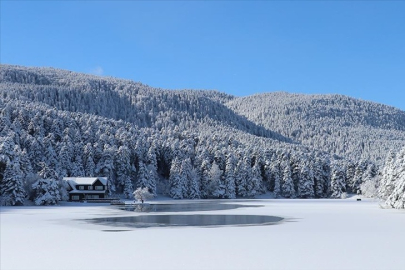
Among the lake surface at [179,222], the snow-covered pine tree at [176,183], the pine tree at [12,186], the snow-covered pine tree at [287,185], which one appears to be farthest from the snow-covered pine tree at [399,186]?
the snow-covered pine tree at [287,185]

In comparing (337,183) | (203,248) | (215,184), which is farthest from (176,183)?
(203,248)

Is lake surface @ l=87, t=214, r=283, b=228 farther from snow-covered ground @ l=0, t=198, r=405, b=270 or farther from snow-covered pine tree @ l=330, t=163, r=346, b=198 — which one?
snow-covered pine tree @ l=330, t=163, r=346, b=198

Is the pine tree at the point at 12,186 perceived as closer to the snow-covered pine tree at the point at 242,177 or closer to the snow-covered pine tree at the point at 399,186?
the snow-covered pine tree at the point at 399,186

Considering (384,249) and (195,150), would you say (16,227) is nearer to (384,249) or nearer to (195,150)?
(384,249)

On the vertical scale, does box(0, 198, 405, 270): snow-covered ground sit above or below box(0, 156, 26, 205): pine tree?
below

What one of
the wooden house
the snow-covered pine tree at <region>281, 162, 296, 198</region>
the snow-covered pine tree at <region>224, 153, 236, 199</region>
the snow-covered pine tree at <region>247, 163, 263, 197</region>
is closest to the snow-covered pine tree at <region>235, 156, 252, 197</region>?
the snow-covered pine tree at <region>247, 163, 263, 197</region>

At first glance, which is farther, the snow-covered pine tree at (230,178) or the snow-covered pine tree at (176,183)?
the snow-covered pine tree at (230,178)

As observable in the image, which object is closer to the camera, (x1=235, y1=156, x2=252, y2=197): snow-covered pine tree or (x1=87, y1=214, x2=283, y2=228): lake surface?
(x1=87, y1=214, x2=283, y2=228): lake surface

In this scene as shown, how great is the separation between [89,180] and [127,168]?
720 inches

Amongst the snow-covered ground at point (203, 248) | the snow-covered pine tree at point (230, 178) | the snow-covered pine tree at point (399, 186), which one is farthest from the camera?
the snow-covered pine tree at point (230, 178)

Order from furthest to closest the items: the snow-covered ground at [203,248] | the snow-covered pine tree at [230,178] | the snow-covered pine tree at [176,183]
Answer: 1. the snow-covered pine tree at [230,178]
2. the snow-covered pine tree at [176,183]
3. the snow-covered ground at [203,248]

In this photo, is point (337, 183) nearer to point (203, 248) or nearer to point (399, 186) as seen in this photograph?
point (399, 186)

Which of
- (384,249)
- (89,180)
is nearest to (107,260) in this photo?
(384,249)

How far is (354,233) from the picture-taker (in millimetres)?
31188
